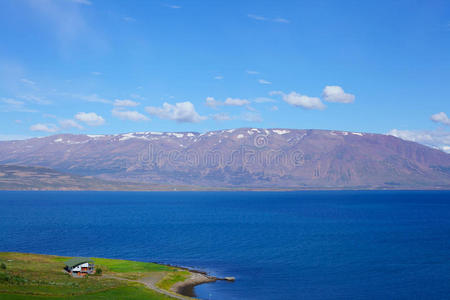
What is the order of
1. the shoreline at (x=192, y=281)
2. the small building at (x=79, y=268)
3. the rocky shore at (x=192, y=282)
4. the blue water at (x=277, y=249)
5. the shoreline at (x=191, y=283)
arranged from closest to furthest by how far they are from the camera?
the shoreline at (x=191, y=283)
the shoreline at (x=192, y=281)
the rocky shore at (x=192, y=282)
the small building at (x=79, y=268)
the blue water at (x=277, y=249)

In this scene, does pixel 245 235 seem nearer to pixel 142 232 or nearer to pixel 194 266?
pixel 142 232

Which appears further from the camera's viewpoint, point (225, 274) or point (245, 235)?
point (245, 235)

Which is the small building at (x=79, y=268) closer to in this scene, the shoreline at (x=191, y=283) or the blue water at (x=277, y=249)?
the shoreline at (x=191, y=283)

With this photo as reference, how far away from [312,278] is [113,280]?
4175 cm

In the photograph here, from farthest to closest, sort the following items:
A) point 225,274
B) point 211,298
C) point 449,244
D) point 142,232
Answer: point 142,232, point 449,244, point 225,274, point 211,298

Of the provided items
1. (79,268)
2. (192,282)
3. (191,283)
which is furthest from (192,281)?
(79,268)

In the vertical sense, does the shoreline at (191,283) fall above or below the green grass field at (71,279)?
below

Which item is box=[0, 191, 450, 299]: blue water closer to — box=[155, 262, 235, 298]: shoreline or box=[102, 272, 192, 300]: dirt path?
box=[155, 262, 235, 298]: shoreline

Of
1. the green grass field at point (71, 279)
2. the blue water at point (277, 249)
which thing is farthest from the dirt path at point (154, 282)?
the blue water at point (277, 249)

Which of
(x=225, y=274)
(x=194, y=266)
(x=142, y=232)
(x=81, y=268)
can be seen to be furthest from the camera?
(x=142, y=232)

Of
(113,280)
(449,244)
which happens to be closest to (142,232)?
(113,280)

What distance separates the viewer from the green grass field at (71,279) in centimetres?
6612

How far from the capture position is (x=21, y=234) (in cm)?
14950

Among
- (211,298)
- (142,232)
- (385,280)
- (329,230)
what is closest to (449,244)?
(329,230)
